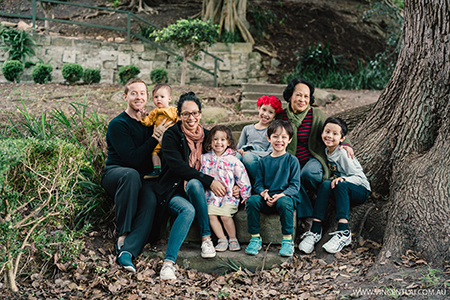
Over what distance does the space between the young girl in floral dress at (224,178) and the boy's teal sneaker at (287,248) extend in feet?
1.25

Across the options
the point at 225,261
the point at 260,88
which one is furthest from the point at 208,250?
the point at 260,88

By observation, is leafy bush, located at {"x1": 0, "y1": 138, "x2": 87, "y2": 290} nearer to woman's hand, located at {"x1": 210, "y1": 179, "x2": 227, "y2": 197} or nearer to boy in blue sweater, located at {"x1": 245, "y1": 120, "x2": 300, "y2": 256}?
woman's hand, located at {"x1": 210, "y1": 179, "x2": 227, "y2": 197}

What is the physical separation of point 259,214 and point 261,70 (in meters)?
7.99

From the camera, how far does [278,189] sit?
358 centimetres

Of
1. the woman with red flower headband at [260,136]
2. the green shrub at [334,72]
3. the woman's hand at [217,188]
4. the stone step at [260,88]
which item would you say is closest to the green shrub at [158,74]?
the stone step at [260,88]

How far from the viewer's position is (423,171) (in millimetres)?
3514

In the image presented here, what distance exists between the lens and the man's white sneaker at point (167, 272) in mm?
3211

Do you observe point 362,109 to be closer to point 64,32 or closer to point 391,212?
point 391,212

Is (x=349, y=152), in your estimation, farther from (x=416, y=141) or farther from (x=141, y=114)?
(x=141, y=114)

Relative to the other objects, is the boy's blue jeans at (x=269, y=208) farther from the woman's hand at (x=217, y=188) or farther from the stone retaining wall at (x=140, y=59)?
the stone retaining wall at (x=140, y=59)

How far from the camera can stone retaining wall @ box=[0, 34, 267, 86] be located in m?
9.46

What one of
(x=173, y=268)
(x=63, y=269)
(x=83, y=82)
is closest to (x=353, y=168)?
(x=173, y=268)

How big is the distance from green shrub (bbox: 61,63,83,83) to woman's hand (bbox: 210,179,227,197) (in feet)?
19.5

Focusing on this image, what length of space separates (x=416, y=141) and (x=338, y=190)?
930 millimetres
